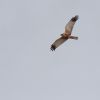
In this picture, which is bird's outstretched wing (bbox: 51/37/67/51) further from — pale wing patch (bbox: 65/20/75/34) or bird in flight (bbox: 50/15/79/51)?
pale wing patch (bbox: 65/20/75/34)

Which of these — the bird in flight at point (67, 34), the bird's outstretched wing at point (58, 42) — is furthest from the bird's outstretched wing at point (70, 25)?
the bird's outstretched wing at point (58, 42)

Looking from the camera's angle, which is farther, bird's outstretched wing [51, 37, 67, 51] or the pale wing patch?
bird's outstretched wing [51, 37, 67, 51]

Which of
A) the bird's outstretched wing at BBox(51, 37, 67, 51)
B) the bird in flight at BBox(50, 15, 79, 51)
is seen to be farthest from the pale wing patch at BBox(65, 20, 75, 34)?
the bird's outstretched wing at BBox(51, 37, 67, 51)

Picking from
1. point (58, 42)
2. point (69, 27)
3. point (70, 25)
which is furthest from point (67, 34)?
point (58, 42)

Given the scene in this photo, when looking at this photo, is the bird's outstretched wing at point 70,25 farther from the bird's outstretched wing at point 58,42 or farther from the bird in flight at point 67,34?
the bird's outstretched wing at point 58,42

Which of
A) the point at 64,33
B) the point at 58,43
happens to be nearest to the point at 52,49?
the point at 58,43

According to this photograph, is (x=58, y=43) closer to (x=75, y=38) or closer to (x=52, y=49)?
(x=52, y=49)

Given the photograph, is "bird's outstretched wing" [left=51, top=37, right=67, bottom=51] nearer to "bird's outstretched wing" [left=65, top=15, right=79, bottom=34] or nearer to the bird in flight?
the bird in flight

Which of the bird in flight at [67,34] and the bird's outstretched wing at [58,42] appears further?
the bird's outstretched wing at [58,42]

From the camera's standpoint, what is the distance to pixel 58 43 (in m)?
22.0

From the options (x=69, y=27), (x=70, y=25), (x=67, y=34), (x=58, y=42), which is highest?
(x=70, y=25)

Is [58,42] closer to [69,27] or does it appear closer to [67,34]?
[67,34]

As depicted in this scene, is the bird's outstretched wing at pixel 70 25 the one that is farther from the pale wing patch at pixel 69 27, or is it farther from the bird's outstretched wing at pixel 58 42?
the bird's outstretched wing at pixel 58 42

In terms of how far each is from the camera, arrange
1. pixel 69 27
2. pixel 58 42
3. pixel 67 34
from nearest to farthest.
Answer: pixel 67 34 → pixel 69 27 → pixel 58 42
